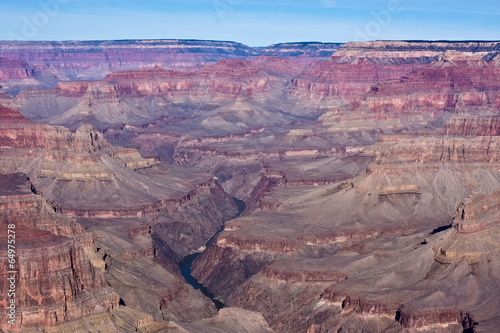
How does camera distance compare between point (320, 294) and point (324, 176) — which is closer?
point (320, 294)

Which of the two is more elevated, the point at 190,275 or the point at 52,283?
the point at 52,283

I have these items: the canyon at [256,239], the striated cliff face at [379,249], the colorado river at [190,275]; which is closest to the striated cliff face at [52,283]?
the canyon at [256,239]

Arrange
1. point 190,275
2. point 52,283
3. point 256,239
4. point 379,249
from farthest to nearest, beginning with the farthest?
1. point 190,275
2. point 256,239
3. point 379,249
4. point 52,283

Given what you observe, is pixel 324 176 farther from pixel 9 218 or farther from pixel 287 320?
pixel 9 218

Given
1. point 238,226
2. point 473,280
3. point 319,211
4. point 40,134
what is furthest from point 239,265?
point 40,134

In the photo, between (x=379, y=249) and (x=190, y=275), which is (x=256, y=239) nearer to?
(x=190, y=275)

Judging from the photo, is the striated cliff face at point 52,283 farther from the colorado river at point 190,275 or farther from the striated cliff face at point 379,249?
the colorado river at point 190,275

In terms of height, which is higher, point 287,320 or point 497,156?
point 497,156

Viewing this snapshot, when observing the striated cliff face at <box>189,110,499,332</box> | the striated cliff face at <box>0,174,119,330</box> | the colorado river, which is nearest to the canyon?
the striated cliff face at <box>0,174,119,330</box>

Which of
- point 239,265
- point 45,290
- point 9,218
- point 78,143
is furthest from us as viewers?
point 78,143

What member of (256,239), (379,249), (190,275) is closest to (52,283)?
(256,239)

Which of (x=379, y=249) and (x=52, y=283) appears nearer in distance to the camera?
(x=52, y=283)
